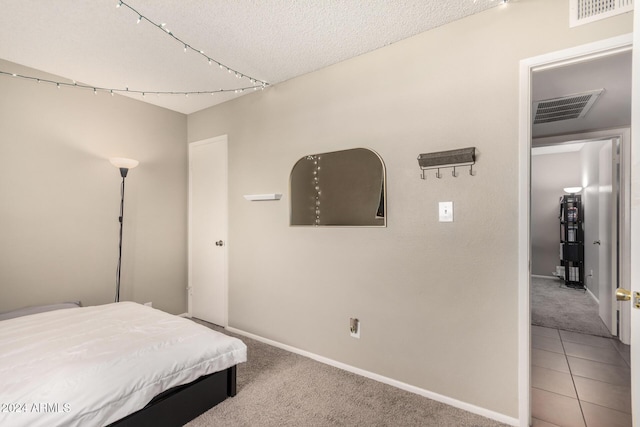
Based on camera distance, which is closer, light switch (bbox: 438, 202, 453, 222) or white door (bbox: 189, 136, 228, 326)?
light switch (bbox: 438, 202, 453, 222)

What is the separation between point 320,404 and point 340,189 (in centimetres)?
156

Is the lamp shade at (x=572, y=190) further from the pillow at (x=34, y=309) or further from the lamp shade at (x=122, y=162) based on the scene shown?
the pillow at (x=34, y=309)

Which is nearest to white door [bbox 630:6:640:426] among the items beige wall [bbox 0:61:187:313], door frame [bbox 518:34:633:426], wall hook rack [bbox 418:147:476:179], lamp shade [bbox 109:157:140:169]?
door frame [bbox 518:34:633:426]

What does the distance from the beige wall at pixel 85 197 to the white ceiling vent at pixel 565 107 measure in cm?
395

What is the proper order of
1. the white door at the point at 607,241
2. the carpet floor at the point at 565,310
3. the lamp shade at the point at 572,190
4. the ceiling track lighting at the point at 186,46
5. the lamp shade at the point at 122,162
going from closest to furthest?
1. the ceiling track lighting at the point at 186,46
2. the lamp shade at the point at 122,162
3. the white door at the point at 607,241
4. the carpet floor at the point at 565,310
5. the lamp shade at the point at 572,190

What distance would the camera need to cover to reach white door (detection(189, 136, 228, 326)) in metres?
3.47

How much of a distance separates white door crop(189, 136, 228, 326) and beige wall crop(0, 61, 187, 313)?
0.17 metres

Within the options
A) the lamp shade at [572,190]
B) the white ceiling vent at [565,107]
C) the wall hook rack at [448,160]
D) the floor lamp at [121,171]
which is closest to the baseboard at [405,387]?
the wall hook rack at [448,160]

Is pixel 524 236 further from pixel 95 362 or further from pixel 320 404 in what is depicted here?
pixel 95 362

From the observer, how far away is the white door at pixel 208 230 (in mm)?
3475

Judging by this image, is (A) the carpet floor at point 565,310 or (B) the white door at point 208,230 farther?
(A) the carpet floor at point 565,310

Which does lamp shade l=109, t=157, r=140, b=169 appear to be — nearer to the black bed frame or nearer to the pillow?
the pillow

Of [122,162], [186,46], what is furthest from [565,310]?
[122,162]

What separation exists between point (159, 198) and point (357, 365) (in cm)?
282
